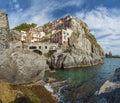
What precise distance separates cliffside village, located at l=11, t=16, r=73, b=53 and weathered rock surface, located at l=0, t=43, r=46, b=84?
65143mm

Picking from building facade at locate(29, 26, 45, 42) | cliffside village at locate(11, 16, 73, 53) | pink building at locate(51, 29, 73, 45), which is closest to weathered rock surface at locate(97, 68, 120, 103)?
cliffside village at locate(11, 16, 73, 53)

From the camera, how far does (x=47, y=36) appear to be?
129625 mm

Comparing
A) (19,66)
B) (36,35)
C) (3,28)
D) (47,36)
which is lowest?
(19,66)

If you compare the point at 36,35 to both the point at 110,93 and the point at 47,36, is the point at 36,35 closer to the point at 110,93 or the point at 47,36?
the point at 47,36

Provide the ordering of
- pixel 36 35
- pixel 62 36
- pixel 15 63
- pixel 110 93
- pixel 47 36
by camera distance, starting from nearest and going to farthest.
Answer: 1. pixel 110 93
2. pixel 15 63
3. pixel 62 36
4. pixel 36 35
5. pixel 47 36

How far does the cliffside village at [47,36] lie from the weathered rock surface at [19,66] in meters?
65.1

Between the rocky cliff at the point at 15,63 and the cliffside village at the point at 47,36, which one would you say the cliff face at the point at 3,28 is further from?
the cliffside village at the point at 47,36

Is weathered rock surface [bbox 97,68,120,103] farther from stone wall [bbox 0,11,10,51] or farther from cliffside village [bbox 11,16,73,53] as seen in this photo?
cliffside village [bbox 11,16,73,53]

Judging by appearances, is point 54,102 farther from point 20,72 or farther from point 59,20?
point 59,20

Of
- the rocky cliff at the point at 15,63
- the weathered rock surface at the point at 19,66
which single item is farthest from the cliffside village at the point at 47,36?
the rocky cliff at the point at 15,63

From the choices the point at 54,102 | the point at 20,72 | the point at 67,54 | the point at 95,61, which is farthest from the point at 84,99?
the point at 95,61

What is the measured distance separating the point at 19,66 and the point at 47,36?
97685 mm

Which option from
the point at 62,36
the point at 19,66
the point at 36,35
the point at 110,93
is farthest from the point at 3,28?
the point at 36,35

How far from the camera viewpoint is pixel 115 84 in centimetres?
1877
